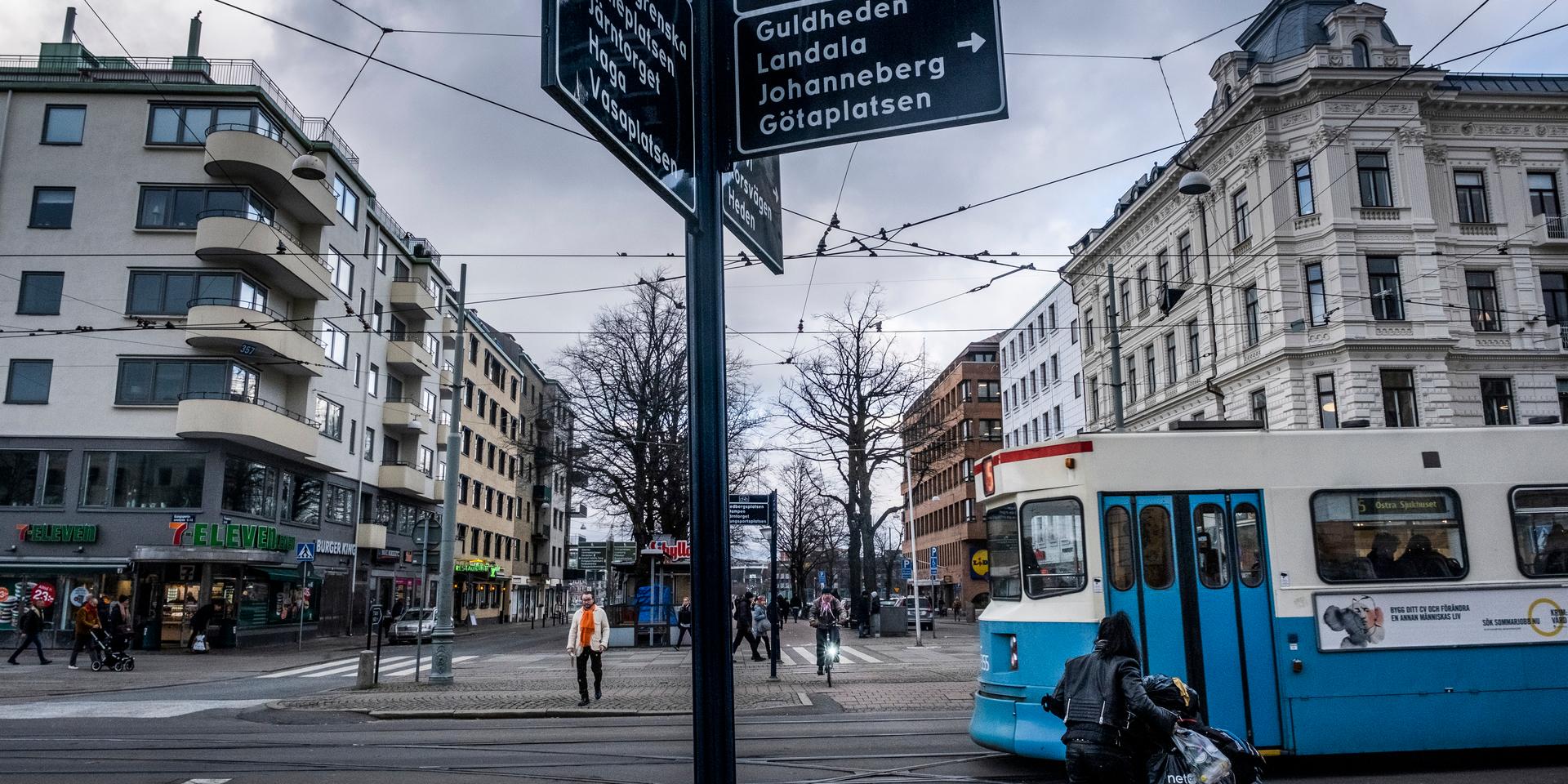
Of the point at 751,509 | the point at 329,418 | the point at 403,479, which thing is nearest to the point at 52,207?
the point at 329,418

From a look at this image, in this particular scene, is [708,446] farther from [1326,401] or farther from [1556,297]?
[1556,297]

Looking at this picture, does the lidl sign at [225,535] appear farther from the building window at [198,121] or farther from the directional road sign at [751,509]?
the directional road sign at [751,509]

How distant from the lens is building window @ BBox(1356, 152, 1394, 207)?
33219mm

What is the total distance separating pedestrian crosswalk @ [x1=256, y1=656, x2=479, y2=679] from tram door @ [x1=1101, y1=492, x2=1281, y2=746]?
54.5 ft

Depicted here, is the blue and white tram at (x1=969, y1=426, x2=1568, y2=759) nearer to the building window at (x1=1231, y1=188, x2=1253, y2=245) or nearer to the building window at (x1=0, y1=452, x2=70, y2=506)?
the building window at (x1=1231, y1=188, x2=1253, y2=245)

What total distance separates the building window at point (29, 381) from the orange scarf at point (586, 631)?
24928mm

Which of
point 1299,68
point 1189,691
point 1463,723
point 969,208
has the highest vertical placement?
point 1299,68

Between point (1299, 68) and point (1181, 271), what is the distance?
855 cm

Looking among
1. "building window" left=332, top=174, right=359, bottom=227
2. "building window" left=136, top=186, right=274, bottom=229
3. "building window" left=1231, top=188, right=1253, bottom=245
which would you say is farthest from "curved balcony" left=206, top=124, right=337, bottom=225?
"building window" left=1231, top=188, right=1253, bottom=245

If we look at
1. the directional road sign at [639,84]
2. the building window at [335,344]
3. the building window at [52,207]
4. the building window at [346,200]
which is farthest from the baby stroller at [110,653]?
the directional road sign at [639,84]

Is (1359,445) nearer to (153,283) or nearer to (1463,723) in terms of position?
(1463,723)

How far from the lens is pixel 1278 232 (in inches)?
1307

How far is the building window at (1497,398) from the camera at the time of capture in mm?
33281

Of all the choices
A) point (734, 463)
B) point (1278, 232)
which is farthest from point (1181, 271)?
point (734, 463)
